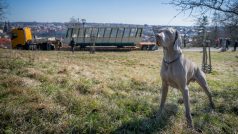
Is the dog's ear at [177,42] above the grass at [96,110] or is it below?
above

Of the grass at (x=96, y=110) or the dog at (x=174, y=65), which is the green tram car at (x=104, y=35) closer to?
the grass at (x=96, y=110)

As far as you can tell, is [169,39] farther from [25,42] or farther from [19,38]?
[19,38]

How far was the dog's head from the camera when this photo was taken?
211 inches

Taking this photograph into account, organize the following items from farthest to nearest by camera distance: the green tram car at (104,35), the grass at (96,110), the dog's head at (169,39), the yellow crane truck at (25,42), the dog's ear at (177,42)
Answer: the yellow crane truck at (25,42) < the green tram car at (104,35) < the dog's ear at (177,42) < the dog's head at (169,39) < the grass at (96,110)

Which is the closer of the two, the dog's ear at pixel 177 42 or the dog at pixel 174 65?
the dog at pixel 174 65

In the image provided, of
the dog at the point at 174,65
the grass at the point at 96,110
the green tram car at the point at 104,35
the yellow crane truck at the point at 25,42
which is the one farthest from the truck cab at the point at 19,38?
the dog at the point at 174,65

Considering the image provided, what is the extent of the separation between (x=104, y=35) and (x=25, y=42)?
999cm

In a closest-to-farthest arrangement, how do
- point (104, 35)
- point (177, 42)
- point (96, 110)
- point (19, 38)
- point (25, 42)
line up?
point (177, 42) < point (96, 110) < point (104, 35) < point (25, 42) < point (19, 38)

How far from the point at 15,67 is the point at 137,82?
4.50 m

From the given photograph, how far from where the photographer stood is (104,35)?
116ft

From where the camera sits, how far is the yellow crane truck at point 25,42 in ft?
116

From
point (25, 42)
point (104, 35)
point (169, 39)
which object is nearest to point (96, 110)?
point (169, 39)

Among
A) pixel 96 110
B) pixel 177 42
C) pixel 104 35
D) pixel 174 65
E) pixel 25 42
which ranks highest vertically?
pixel 104 35

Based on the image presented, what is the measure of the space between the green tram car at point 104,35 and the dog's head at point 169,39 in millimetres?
29007
